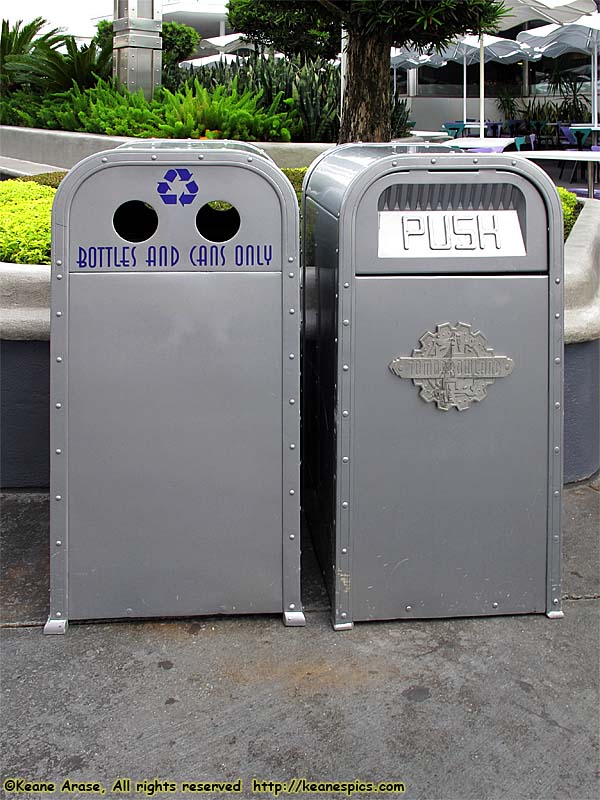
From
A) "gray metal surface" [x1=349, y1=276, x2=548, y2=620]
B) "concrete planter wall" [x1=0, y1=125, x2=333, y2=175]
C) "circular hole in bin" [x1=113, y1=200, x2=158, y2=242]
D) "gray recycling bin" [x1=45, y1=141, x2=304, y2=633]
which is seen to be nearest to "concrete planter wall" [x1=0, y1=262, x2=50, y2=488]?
"circular hole in bin" [x1=113, y1=200, x2=158, y2=242]

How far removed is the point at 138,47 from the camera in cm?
1190

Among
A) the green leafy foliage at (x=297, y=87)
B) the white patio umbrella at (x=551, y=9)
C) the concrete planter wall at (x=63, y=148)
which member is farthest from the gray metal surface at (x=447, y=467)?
the white patio umbrella at (x=551, y=9)

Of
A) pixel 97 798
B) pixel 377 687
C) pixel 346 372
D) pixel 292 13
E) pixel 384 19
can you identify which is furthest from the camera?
pixel 292 13

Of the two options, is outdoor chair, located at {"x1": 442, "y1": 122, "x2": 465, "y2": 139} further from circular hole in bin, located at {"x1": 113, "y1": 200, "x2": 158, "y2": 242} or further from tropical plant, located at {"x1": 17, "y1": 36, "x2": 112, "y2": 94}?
circular hole in bin, located at {"x1": 113, "y1": 200, "x2": 158, "y2": 242}

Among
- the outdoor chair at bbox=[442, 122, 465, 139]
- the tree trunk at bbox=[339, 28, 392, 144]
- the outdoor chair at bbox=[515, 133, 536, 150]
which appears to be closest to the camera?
the tree trunk at bbox=[339, 28, 392, 144]

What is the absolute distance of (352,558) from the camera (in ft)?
11.2

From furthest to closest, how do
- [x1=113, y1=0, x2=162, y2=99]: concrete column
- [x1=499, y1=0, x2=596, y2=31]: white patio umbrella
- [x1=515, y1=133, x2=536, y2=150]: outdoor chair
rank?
[x1=515, y1=133, x2=536, y2=150]: outdoor chair, [x1=499, y1=0, x2=596, y2=31]: white patio umbrella, [x1=113, y1=0, x2=162, y2=99]: concrete column

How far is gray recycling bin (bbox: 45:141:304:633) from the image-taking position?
322cm

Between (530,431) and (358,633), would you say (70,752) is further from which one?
(530,431)

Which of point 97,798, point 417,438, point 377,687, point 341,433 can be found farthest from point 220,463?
point 97,798

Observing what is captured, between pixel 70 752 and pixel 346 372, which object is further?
pixel 346 372

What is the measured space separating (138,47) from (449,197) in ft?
31.5

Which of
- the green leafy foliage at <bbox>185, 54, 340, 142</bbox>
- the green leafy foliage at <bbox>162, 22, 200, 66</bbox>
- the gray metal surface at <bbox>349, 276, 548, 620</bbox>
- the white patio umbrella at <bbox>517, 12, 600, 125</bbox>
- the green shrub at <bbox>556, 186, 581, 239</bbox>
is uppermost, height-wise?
the green leafy foliage at <bbox>162, 22, 200, 66</bbox>

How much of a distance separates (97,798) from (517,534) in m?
1.68
